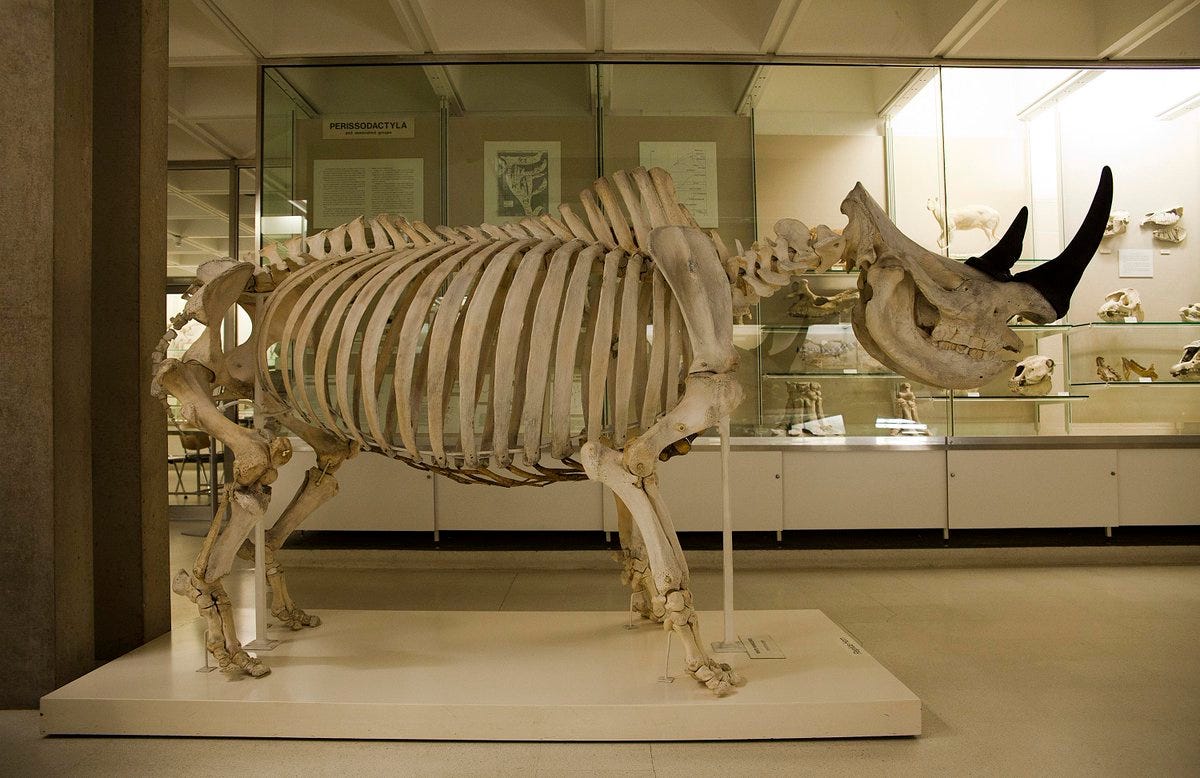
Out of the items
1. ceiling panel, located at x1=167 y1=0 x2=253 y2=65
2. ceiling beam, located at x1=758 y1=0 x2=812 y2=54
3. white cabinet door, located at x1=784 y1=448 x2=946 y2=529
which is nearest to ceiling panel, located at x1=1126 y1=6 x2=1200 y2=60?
ceiling beam, located at x1=758 y1=0 x2=812 y2=54

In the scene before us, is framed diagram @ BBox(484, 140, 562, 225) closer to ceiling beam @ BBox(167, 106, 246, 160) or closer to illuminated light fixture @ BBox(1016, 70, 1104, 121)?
ceiling beam @ BBox(167, 106, 246, 160)

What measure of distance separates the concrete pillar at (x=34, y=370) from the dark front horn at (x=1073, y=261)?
375 centimetres

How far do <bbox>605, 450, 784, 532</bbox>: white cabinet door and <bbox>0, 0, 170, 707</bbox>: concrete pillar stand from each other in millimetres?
2914

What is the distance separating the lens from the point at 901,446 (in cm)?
538

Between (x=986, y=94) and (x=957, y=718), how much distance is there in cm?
463

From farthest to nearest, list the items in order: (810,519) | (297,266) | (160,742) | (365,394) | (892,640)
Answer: (810,519) → (892,640) → (297,266) → (365,394) → (160,742)

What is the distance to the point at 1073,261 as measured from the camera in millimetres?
2645

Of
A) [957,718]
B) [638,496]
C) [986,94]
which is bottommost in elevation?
[957,718]

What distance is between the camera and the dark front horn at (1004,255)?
9.10 feet

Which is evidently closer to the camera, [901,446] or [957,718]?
[957,718]

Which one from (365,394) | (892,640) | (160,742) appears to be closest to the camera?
(160,742)

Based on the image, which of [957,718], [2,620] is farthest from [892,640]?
[2,620]

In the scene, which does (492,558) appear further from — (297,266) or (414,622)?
(297,266)

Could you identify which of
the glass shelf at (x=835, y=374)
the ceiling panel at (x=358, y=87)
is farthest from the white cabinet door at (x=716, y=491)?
the ceiling panel at (x=358, y=87)
